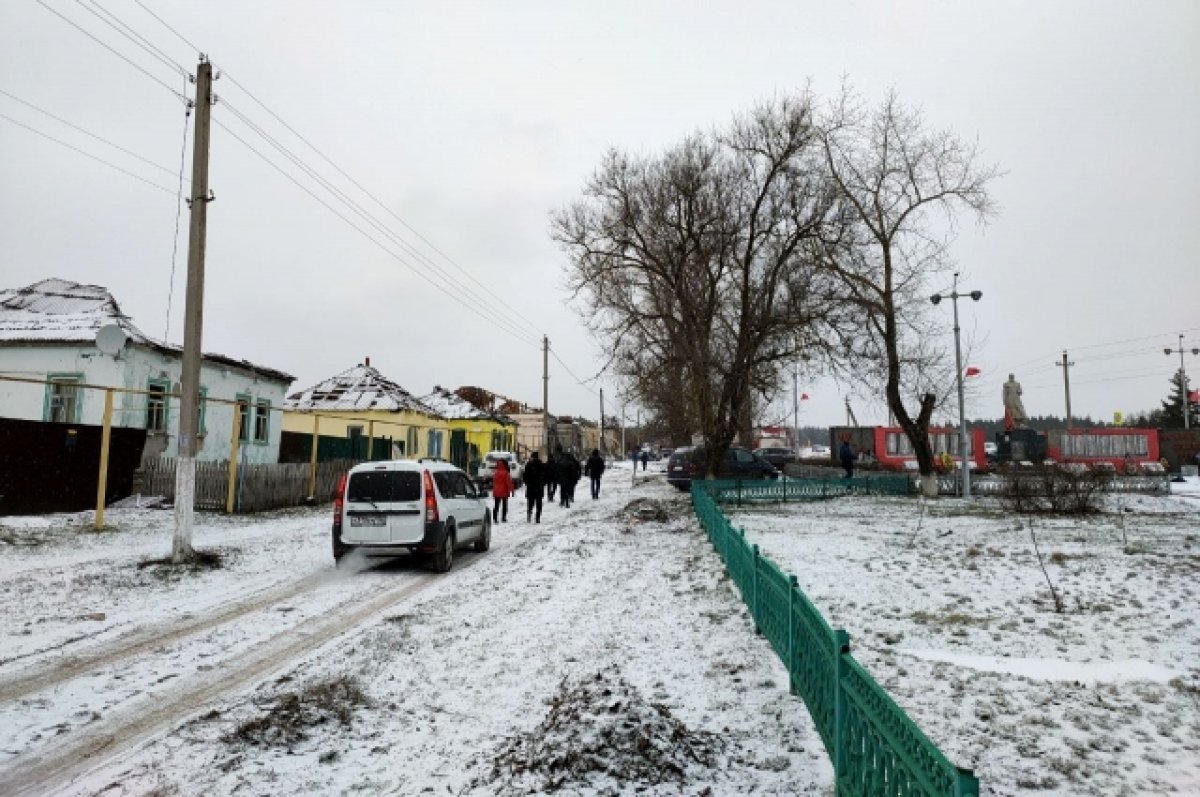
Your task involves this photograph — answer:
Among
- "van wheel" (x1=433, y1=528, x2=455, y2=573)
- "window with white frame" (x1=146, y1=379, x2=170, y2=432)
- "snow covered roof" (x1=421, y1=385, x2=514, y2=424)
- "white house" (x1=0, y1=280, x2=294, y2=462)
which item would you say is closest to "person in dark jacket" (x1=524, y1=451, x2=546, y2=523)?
"van wheel" (x1=433, y1=528, x2=455, y2=573)

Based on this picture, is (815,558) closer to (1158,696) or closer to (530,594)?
(530,594)

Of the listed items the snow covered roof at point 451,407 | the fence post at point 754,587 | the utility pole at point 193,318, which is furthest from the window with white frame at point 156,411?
the snow covered roof at point 451,407

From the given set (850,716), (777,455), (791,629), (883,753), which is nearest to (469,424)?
(777,455)

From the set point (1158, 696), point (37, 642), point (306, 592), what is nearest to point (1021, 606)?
point (1158, 696)

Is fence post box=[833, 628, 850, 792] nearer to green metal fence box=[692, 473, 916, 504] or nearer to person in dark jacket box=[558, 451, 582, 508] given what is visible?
green metal fence box=[692, 473, 916, 504]

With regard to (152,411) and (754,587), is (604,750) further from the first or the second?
(152,411)

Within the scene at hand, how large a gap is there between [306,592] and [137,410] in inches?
551

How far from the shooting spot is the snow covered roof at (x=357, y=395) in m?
36.0

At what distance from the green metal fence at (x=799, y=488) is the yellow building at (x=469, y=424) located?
74.7 ft

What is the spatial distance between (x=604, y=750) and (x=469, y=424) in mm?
43996

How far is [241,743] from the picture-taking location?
430 centimetres

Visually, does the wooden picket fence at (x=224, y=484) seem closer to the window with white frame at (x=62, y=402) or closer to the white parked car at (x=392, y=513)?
the window with white frame at (x=62, y=402)

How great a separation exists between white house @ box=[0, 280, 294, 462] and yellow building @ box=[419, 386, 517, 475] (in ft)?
66.5

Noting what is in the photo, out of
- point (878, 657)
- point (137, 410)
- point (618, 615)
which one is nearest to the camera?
point (878, 657)
